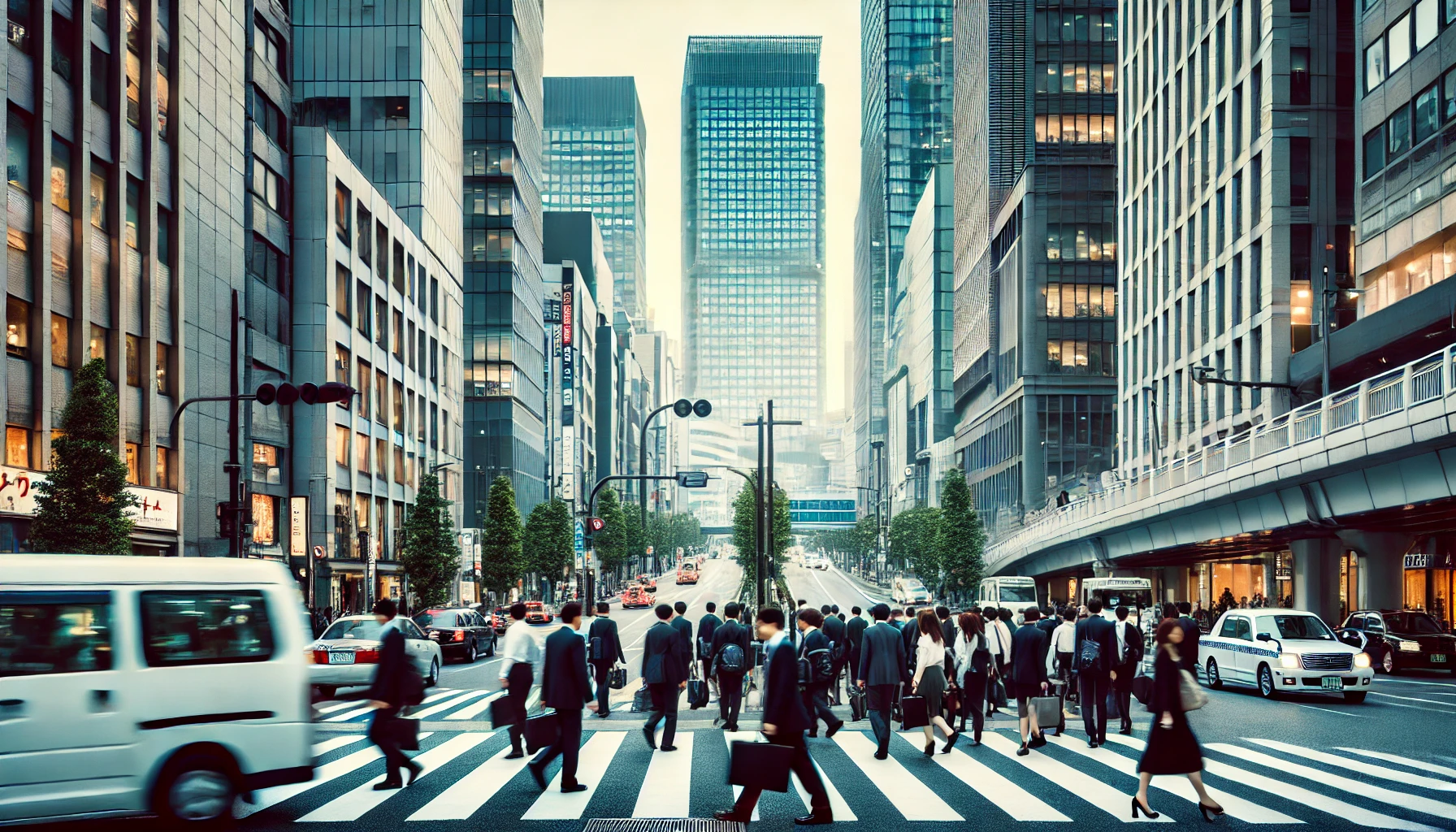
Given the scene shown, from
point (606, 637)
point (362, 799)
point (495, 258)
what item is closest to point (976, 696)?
point (606, 637)

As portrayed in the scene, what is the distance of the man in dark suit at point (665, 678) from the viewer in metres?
14.9

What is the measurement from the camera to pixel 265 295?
→ 50.5 metres

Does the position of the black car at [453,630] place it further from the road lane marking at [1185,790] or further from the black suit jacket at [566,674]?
the black suit jacket at [566,674]

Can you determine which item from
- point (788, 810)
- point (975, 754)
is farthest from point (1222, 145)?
point (788, 810)

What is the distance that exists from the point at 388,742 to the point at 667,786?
2.67 meters

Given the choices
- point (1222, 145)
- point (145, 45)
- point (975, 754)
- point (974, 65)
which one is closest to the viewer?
point (975, 754)

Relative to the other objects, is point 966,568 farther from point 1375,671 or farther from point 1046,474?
point 1375,671

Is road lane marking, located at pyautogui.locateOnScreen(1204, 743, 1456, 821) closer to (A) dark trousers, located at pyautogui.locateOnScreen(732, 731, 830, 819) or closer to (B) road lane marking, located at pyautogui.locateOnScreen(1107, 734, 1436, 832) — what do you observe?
(B) road lane marking, located at pyautogui.locateOnScreen(1107, 734, 1436, 832)

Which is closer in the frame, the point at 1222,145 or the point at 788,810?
the point at 788,810

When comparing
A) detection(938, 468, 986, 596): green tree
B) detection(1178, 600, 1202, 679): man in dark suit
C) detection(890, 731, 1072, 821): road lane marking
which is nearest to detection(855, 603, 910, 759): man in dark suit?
detection(890, 731, 1072, 821): road lane marking

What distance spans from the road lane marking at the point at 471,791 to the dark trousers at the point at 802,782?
2.45m

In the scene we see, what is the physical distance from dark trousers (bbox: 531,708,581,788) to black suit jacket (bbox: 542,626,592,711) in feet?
0.38

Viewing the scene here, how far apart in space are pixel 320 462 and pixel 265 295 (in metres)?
7.25

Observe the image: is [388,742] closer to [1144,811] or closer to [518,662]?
[518,662]
